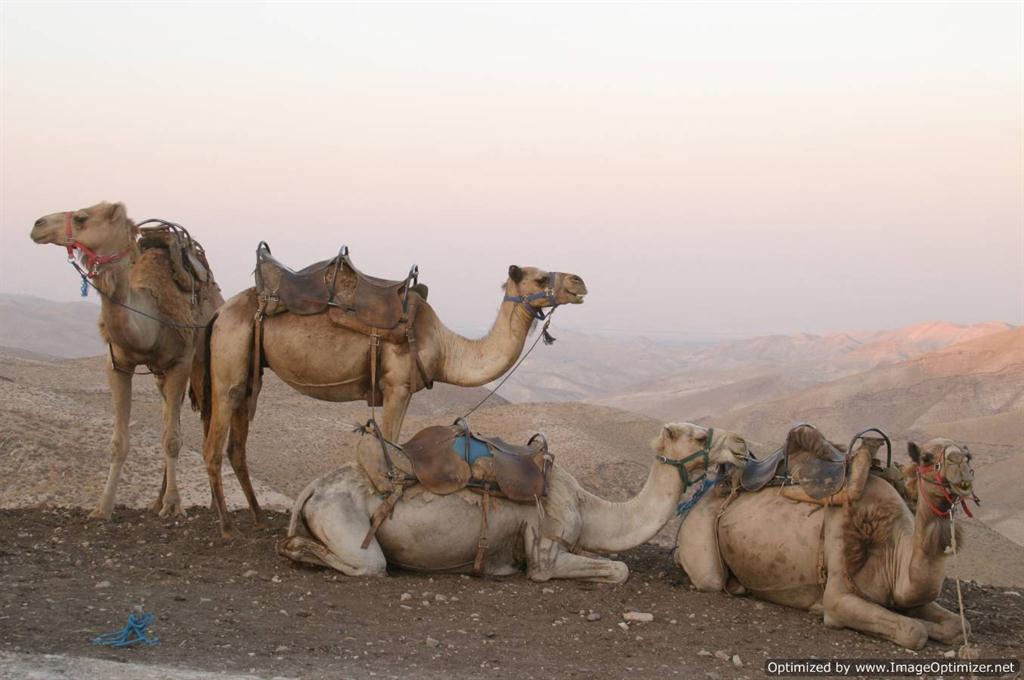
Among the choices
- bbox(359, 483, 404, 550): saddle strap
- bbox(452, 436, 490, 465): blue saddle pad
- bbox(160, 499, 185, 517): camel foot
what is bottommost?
bbox(160, 499, 185, 517): camel foot

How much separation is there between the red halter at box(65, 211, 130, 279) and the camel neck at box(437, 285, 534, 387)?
2.96m

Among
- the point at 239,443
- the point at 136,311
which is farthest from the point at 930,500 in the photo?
the point at 136,311

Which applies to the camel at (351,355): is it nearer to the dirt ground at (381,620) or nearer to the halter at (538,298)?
the halter at (538,298)

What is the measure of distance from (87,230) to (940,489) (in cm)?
704

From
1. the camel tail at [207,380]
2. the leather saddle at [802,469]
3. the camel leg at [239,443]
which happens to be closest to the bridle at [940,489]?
the leather saddle at [802,469]

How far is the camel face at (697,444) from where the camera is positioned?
26.5ft

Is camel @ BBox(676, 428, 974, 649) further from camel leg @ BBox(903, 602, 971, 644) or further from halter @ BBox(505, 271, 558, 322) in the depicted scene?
halter @ BBox(505, 271, 558, 322)

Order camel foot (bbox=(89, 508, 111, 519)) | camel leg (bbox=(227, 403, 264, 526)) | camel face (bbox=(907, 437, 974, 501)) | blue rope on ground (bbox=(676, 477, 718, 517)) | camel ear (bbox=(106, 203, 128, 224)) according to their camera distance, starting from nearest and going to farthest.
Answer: camel face (bbox=(907, 437, 974, 501)), blue rope on ground (bbox=(676, 477, 718, 517)), camel leg (bbox=(227, 403, 264, 526)), camel ear (bbox=(106, 203, 128, 224)), camel foot (bbox=(89, 508, 111, 519))

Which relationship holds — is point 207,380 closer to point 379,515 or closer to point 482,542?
point 379,515

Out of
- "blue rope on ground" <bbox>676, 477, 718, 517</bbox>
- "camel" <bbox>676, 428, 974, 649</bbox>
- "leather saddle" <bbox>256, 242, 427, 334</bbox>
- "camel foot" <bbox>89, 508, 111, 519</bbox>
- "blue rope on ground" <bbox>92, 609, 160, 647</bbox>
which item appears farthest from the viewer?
"camel foot" <bbox>89, 508, 111, 519</bbox>

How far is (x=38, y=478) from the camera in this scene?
42.1ft

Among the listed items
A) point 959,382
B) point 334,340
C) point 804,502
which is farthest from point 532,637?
point 959,382

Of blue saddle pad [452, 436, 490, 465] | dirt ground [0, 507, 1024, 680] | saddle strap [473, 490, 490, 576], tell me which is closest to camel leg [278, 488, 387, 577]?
dirt ground [0, 507, 1024, 680]

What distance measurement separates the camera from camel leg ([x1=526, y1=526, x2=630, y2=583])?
8.01 m
